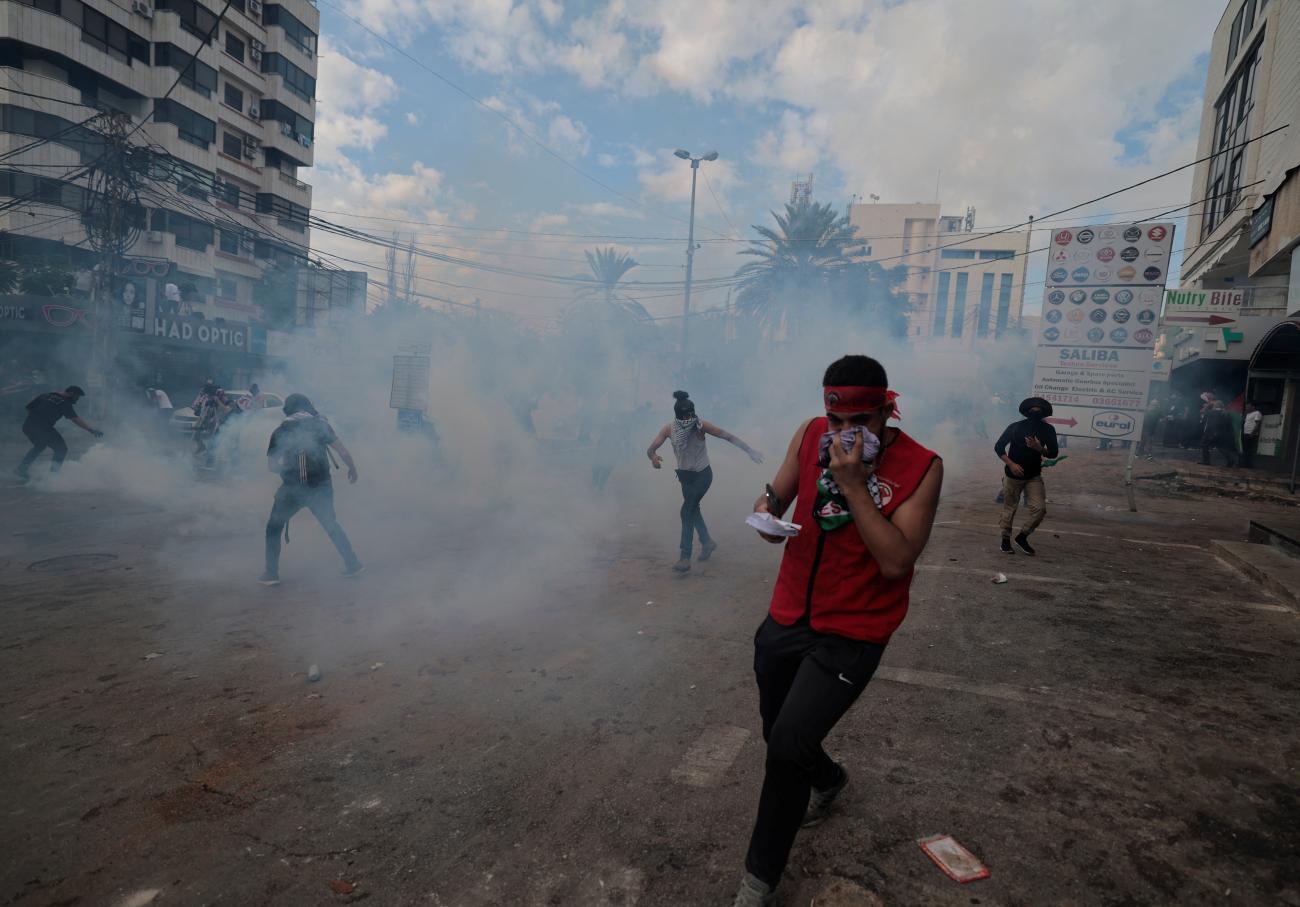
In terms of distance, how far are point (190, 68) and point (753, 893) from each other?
3480cm

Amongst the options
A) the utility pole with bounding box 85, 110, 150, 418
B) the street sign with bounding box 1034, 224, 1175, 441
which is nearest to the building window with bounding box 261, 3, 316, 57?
the utility pole with bounding box 85, 110, 150, 418

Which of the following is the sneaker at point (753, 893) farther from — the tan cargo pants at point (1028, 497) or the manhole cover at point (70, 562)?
the manhole cover at point (70, 562)

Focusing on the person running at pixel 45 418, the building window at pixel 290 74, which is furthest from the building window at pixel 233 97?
the person running at pixel 45 418

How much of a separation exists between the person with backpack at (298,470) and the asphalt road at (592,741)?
36 centimetres

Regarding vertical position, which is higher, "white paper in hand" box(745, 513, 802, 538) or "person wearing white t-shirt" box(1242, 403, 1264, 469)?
"person wearing white t-shirt" box(1242, 403, 1264, 469)

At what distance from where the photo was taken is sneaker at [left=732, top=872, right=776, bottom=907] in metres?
2.02

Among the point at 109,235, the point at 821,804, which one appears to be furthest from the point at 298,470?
the point at 109,235

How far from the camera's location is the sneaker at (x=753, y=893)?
6.63 feet

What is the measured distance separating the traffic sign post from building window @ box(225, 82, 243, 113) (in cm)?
3380

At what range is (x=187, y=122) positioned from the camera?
2859cm

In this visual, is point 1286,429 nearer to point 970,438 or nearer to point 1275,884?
point 970,438

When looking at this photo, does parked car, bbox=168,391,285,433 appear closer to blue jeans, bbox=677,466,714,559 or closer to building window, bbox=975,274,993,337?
blue jeans, bbox=677,466,714,559

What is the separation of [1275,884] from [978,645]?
2239 mm

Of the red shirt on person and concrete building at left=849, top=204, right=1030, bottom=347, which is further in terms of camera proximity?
concrete building at left=849, top=204, right=1030, bottom=347
